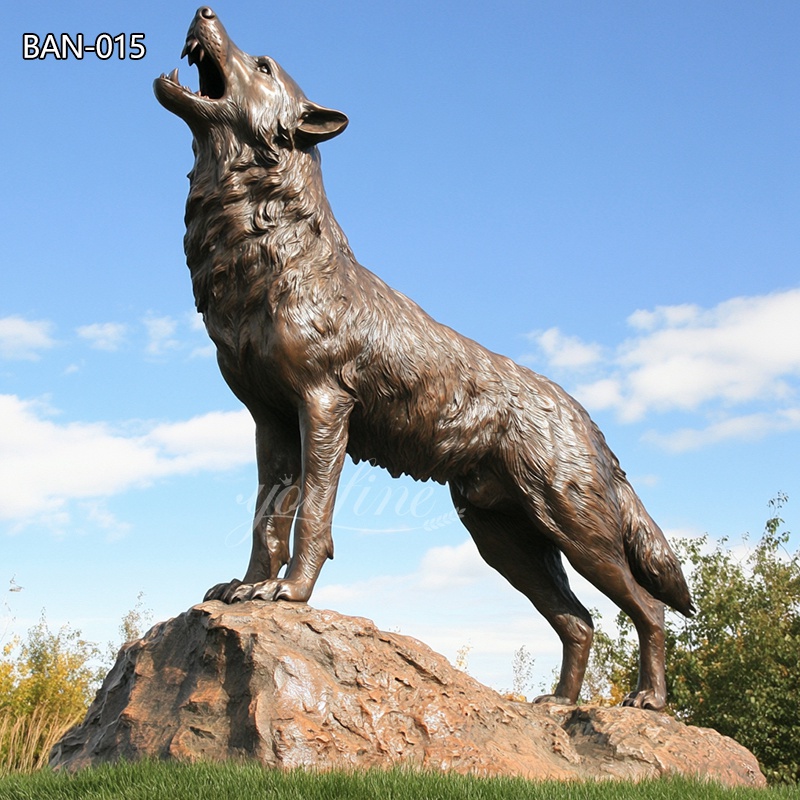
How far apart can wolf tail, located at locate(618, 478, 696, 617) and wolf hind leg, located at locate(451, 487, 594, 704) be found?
47 centimetres

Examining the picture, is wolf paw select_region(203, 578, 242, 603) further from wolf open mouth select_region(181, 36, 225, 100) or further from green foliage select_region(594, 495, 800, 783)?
green foliage select_region(594, 495, 800, 783)

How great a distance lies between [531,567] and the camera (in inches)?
246

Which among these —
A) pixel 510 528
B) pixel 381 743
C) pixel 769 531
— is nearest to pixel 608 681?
pixel 769 531

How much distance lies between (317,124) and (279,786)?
10.9 ft

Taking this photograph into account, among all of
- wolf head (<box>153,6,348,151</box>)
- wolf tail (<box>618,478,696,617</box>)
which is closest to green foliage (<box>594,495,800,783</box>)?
wolf tail (<box>618,478,696,617</box>)

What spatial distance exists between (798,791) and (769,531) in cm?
814

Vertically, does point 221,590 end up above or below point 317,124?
below

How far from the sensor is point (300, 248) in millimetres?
5016

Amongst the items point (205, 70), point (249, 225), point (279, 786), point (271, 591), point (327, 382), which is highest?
point (205, 70)

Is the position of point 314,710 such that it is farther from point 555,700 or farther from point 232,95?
point 232,95

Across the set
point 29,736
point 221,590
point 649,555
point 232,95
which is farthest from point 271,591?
point 29,736

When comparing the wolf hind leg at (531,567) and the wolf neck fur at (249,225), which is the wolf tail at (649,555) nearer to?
the wolf hind leg at (531,567)

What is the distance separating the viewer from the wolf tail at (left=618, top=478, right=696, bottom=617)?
241 inches

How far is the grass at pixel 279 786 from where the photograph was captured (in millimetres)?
3781
